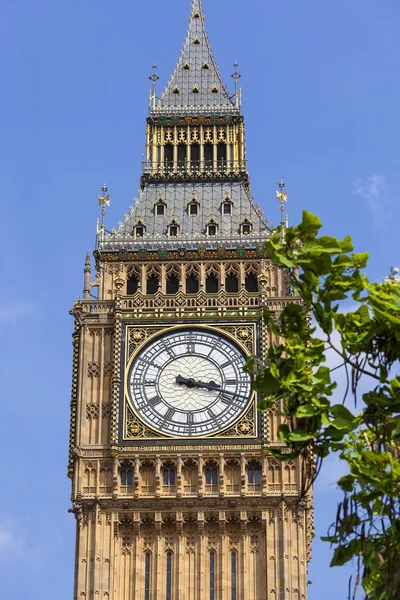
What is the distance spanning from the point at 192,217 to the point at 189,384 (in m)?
7.66

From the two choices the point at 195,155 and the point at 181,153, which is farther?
the point at 181,153

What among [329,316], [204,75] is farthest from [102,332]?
[329,316]

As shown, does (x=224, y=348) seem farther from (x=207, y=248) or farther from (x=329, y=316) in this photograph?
(x=329, y=316)

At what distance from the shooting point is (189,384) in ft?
149

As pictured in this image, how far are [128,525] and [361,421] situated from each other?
27.9 metres

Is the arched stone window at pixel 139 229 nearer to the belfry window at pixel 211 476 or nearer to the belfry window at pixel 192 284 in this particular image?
the belfry window at pixel 192 284

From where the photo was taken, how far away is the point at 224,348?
152ft

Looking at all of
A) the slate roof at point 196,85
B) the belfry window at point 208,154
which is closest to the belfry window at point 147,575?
the belfry window at point 208,154

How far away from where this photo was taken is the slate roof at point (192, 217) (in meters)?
50.3

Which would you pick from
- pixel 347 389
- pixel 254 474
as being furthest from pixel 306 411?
pixel 254 474

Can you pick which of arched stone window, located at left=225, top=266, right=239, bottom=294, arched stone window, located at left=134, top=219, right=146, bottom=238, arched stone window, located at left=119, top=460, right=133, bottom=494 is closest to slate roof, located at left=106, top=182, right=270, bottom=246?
arched stone window, located at left=134, top=219, right=146, bottom=238

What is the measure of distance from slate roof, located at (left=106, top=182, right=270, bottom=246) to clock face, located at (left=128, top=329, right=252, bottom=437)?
4725 mm

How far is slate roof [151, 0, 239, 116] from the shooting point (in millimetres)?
54344

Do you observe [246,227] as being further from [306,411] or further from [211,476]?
[306,411]
